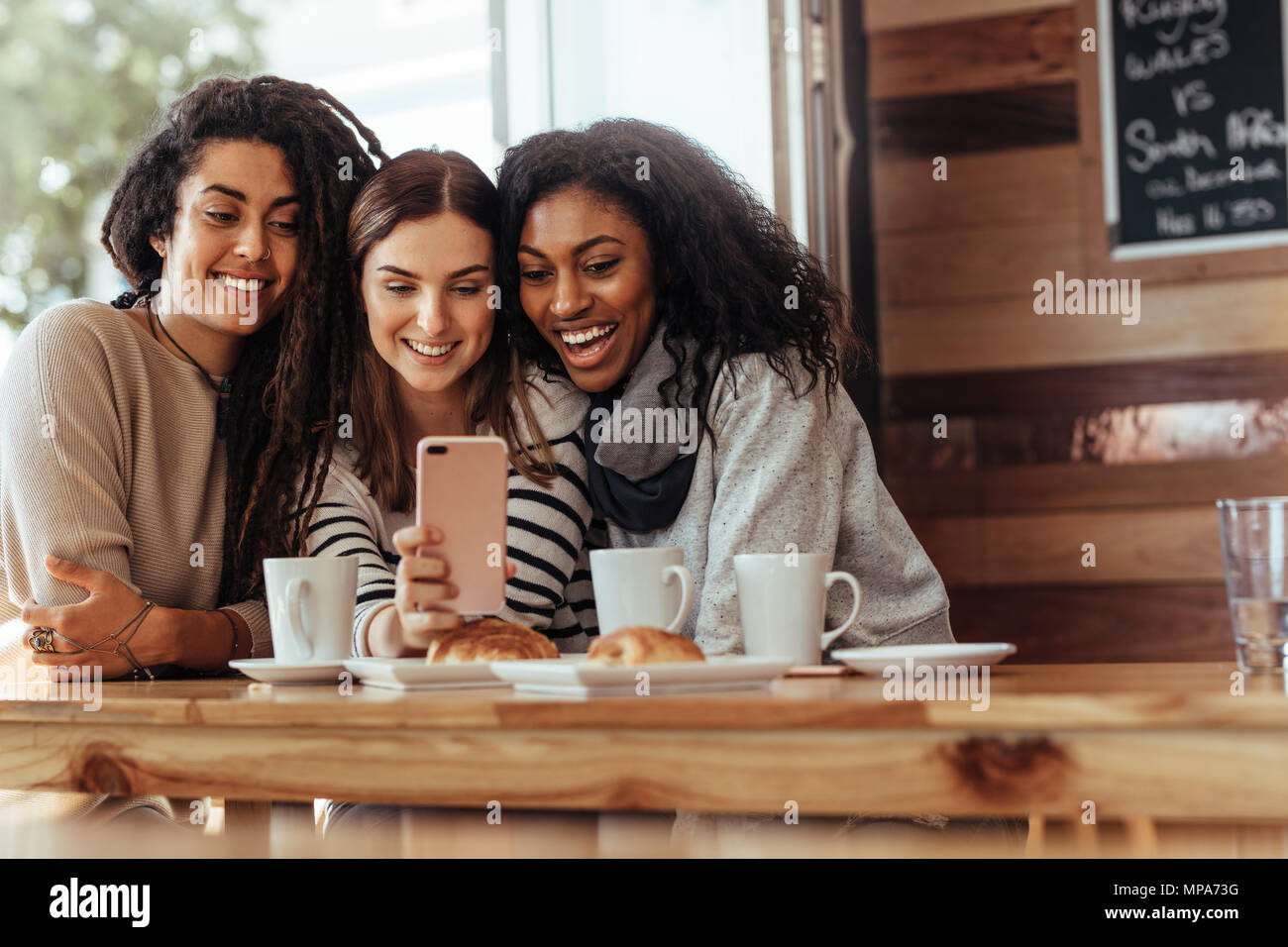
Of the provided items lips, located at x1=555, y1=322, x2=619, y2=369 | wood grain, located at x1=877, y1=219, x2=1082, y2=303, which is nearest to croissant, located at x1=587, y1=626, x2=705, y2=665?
lips, located at x1=555, y1=322, x2=619, y2=369

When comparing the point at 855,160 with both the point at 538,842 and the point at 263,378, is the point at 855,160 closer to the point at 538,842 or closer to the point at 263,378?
the point at 263,378

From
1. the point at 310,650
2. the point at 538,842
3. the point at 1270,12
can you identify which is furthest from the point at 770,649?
the point at 1270,12

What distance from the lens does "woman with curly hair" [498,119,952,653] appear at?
143cm

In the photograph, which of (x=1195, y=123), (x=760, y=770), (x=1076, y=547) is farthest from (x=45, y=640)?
(x=1195, y=123)

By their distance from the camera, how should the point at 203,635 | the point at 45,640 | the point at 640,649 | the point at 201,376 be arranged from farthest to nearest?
the point at 201,376, the point at 203,635, the point at 45,640, the point at 640,649

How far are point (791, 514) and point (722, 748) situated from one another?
59 centimetres

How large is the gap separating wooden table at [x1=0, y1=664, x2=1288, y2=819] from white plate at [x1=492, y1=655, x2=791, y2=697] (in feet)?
0.07

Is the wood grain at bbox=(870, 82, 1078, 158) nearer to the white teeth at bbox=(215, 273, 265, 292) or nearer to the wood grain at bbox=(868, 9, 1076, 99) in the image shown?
the wood grain at bbox=(868, 9, 1076, 99)

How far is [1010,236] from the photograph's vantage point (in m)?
2.67

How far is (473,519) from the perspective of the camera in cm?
111

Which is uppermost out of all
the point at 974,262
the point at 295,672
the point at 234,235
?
the point at 974,262

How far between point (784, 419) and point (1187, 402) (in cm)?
149

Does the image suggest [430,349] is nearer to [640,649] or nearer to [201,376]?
[201,376]

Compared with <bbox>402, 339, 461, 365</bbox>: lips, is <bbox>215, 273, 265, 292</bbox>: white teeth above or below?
above
